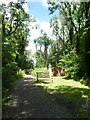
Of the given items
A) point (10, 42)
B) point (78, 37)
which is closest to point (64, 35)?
point (78, 37)

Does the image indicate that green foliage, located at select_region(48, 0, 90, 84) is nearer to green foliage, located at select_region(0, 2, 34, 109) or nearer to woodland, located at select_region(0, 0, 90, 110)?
woodland, located at select_region(0, 0, 90, 110)

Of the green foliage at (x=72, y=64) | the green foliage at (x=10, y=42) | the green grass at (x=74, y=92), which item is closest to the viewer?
the green grass at (x=74, y=92)

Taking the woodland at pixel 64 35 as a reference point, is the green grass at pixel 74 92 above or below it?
below

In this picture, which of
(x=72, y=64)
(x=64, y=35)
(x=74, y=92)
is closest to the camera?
(x=74, y=92)

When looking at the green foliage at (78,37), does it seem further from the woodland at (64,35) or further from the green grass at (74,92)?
the green grass at (74,92)

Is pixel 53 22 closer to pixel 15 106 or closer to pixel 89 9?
pixel 89 9

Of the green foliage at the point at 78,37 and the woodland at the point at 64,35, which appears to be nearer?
the woodland at the point at 64,35

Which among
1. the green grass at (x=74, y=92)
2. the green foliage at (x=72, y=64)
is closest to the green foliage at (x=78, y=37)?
the green foliage at (x=72, y=64)

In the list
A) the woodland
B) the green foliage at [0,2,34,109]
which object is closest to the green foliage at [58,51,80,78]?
the woodland

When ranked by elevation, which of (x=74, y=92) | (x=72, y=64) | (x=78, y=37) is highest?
(x=78, y=37)

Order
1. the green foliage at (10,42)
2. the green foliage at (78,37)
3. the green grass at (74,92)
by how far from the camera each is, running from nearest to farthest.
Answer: the green grass at (74,92) < the green foliage at (10,42) < the green foliage at (78,37)

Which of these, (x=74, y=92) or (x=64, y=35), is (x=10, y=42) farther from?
(x=64, y=35)

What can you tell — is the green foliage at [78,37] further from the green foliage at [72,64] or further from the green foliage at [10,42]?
the green foliage at [10,42]

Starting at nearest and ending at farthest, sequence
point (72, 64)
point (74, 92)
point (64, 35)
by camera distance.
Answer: point (74, 92) < point (72, 64) < point (64, 35)
